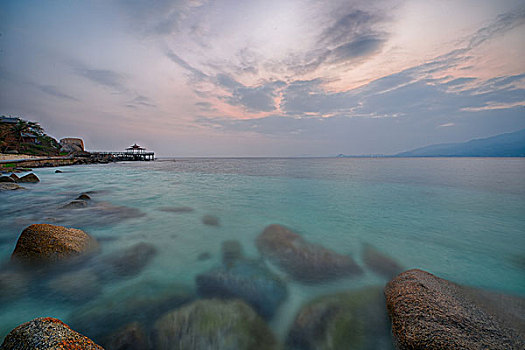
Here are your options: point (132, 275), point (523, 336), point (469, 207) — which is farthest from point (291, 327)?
point (469, 207)

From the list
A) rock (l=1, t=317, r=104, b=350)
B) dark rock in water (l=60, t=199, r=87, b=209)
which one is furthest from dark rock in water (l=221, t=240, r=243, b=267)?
Result: dark rock in water (l=60, t=199, r=87, b=209)

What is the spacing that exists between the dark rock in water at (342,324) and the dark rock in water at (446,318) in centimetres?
23

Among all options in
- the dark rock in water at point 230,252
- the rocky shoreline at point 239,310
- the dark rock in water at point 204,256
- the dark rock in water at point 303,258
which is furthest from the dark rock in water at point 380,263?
the dark rock in water at point 204,256

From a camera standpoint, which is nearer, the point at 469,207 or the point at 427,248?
the point at 427,248

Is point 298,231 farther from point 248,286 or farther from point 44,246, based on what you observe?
point 44,246

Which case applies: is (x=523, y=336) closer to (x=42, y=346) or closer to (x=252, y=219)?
(x=42, y=346)

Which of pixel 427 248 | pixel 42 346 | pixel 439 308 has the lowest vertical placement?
pixel 427 248

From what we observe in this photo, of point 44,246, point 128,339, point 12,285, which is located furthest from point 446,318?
point 44,246

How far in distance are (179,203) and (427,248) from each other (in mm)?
11730

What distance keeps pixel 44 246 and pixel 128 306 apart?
308 cm

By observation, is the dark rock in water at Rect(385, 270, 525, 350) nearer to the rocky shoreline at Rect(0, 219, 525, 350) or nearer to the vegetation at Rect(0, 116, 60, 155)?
the rocky shoreline at Rect(0, 219, 525, 350)

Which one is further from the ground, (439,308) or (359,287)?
(439,308)

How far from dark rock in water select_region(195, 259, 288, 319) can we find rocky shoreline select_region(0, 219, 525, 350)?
21 mm

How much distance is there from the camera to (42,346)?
1.97 metres
